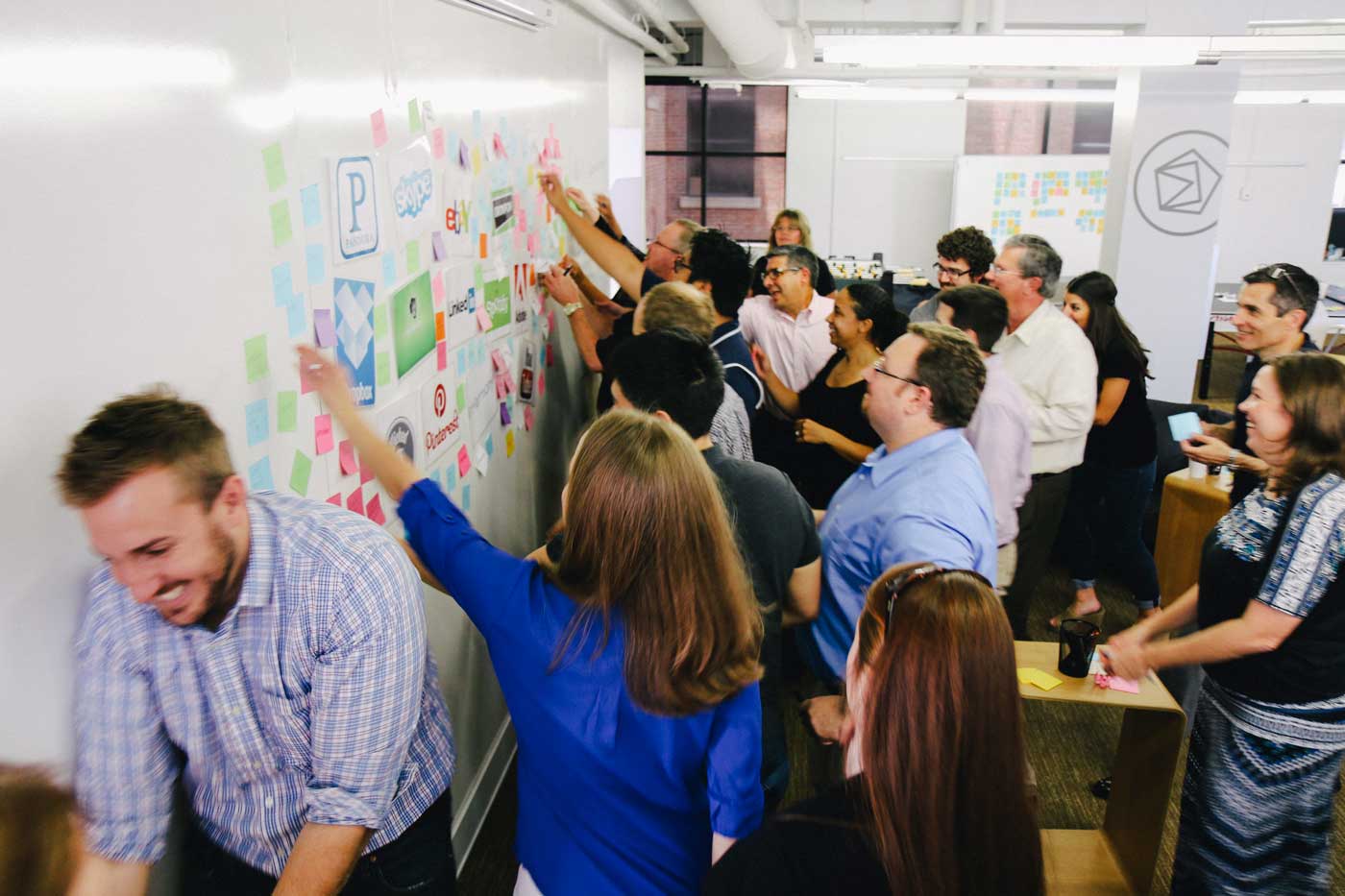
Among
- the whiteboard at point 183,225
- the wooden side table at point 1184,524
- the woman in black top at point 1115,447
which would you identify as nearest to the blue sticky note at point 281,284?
the whiteboard at point 183,225

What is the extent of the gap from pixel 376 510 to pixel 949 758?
1336 mm

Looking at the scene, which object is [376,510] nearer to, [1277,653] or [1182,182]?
[1277,653]

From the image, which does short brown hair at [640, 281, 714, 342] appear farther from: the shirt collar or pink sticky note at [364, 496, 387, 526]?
pink sticky note at [364, 496, 387, 526]

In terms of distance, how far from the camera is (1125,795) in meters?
2.67

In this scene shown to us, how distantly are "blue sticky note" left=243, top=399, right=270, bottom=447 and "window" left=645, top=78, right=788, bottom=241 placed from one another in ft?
34.4

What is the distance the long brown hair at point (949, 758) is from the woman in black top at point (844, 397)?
6.36 ft

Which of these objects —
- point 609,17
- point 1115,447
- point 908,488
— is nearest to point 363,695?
point 908,488

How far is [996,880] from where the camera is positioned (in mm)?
1142

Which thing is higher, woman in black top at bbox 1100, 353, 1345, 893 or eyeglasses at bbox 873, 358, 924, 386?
eyeglasses at bbox 873, 358, 924, 386

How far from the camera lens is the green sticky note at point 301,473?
1.66 meters

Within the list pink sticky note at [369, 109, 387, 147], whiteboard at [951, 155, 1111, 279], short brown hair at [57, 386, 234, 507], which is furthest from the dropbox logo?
short brown hair at [57, 386, 234, 507]

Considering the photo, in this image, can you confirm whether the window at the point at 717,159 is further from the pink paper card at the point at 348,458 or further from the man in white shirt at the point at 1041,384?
the pink paper card at the point at 348,458

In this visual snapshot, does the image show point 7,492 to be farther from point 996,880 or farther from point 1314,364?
point 1314,364

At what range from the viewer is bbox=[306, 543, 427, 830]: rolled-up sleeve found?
1.32 metres
